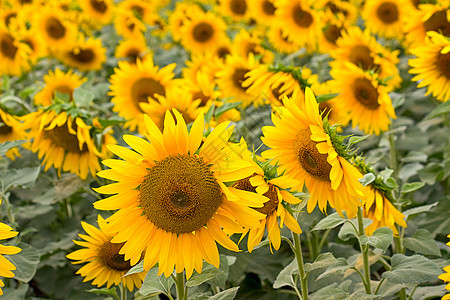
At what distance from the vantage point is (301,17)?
3.27m

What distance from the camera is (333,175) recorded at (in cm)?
135

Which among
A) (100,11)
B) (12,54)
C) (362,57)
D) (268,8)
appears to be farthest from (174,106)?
(100,11)

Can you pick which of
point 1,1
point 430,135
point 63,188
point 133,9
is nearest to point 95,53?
point 133,9

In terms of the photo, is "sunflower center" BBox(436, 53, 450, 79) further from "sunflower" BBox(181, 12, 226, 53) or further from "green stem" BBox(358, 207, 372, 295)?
"sunflower" BBox(181, 12, 226, 53)

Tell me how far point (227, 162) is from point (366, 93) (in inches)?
48.7

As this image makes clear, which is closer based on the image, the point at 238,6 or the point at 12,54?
the point at 12,54

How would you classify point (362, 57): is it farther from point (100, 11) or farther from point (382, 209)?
point (100, 11)

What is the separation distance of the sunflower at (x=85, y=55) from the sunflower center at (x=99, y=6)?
593 mm

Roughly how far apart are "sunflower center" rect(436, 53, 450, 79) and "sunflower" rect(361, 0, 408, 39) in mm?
1063

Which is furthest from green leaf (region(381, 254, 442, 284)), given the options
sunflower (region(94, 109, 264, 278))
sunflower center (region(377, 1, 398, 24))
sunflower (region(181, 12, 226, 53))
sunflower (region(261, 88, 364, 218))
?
sunflower (region(181, 12, 226, 53))

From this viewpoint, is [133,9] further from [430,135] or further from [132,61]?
[430,135]

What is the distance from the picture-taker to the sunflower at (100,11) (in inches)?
168

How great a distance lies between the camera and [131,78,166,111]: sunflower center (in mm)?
2678

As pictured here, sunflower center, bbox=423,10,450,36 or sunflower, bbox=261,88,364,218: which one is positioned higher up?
sunflower center, bbox=423,10,450,36
